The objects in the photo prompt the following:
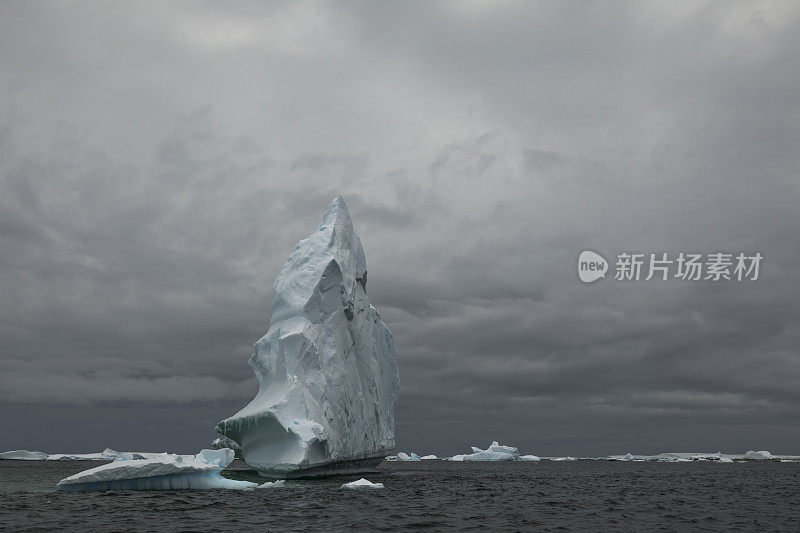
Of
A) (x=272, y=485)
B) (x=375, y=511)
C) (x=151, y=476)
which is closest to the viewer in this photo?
(x=375, y=511)

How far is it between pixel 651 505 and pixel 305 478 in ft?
63.1

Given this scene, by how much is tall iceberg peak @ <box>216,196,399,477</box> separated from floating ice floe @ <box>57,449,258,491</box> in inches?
172

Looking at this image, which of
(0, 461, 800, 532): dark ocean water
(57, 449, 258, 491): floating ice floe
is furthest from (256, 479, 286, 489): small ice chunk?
(57, 449, 258, 491): floating ice floe

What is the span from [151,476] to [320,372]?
1244cm

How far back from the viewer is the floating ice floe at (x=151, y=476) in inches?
1096

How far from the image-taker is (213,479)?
30.5 meters

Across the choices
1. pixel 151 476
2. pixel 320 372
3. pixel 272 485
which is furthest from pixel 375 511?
pixel 320 372

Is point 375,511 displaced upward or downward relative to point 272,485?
upward

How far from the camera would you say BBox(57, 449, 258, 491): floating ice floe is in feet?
91.3

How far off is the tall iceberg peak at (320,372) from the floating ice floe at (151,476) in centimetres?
437

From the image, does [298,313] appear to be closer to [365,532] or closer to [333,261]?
[333,261]

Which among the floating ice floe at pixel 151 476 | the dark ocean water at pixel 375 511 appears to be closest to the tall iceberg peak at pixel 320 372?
the dark ocean water at pixel 375 511

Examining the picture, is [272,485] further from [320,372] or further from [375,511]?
[375,511]

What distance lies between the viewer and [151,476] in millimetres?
28547
